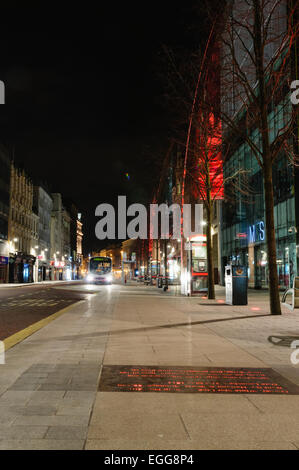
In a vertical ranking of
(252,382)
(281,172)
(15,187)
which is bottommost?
(252,382)

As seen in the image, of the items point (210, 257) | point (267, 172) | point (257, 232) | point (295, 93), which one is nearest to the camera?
point (267, 172)

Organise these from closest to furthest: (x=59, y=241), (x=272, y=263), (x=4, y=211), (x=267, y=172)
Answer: (x=272, y=263)
(x=267, y=172)
(x=4, y=211)
(x=59, y=241)

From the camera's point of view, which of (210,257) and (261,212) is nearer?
(210,257)

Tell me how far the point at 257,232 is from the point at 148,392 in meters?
33.8

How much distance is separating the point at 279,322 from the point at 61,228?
113 m

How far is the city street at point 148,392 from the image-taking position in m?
3.63

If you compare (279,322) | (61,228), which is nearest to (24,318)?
(279,322)

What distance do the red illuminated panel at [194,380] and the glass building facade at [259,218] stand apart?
1716 cm

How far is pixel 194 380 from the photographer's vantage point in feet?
19.0

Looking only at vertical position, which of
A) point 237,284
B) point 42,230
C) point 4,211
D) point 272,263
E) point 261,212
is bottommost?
point 237,284

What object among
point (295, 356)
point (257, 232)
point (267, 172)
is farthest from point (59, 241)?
point (295, 356)

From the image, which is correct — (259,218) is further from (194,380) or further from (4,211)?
(4,211)
